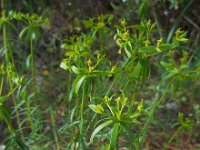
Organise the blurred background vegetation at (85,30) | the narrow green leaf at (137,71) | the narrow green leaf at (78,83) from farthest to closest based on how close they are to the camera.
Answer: the blurred background vegetation at (85,30) → the narrow green leaf at (137,71) → the narrow green leaf at (78,83)

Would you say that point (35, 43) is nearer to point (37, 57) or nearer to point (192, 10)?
point (37, 57)

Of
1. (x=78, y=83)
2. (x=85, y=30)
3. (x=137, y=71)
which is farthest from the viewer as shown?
(x=85, y=30)

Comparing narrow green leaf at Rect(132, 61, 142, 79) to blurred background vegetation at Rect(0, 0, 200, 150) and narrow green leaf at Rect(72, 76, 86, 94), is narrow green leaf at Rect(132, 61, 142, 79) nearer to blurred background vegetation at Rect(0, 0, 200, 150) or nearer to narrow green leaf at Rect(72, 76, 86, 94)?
narrow green leaf at Rect(72, 76, 86, 94)

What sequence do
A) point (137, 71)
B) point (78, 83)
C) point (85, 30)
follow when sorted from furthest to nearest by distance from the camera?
point (85, 30) → point (137, 71) → point (78, 83)

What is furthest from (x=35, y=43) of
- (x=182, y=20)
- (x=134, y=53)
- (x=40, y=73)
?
(x=134, y=53)

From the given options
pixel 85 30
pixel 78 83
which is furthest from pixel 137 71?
pixel 85 30

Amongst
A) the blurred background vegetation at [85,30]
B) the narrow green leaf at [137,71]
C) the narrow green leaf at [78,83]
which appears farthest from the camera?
the blurred background vegetation at [85,30]

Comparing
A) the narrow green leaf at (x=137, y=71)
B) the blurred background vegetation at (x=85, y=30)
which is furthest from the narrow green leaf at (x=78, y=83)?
the blurred background vegetation at (x=85, y=30)

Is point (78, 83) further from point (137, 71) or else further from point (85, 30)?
point (85, 30)

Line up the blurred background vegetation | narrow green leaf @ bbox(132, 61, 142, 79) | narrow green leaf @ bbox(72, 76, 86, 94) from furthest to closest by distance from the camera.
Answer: the blurred background vegetation, narrow green leaf @ bbox(132, 61, 142, 79), narrow green leaf @ bbox(72, 76, 86, 94)

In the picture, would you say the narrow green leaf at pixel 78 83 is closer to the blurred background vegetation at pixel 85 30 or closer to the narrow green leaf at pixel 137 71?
the narrow green leaf at pixel 137 71

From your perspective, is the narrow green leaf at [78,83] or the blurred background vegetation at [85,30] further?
the blurred background vegetation at [85,30]

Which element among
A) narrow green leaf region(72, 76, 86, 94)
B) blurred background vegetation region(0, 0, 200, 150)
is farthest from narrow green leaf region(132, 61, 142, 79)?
blurred background vegetation region(0, 0, 200, 150)
